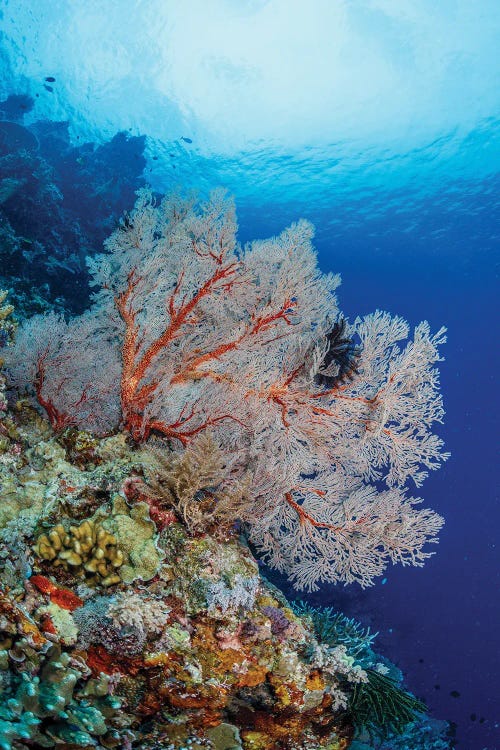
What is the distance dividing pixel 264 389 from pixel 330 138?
79.9ft

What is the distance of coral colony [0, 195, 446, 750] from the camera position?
129 inches

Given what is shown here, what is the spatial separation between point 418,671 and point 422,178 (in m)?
26.9

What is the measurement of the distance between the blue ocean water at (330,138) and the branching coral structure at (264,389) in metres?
8.18

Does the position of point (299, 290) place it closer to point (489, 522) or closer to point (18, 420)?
point (18, 420)

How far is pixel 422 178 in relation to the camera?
80.5ft

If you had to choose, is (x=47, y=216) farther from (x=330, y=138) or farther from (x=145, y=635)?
(x=330, y=138)

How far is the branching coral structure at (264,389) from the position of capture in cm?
486

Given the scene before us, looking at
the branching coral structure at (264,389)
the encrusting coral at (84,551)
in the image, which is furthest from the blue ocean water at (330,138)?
the encrusting coral at (84,551)

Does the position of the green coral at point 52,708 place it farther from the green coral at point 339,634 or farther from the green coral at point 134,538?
the green coral at point 339,634

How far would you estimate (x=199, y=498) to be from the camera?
14.7 feet

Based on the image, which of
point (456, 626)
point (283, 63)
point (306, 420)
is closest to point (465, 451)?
point (456, 626)

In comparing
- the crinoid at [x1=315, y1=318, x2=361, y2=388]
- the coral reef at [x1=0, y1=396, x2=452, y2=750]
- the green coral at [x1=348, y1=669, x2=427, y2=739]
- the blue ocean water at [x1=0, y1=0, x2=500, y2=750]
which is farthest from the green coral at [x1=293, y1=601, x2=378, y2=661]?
the blue ocean water at [x1=0, y1=0, x2=500, y2=750]

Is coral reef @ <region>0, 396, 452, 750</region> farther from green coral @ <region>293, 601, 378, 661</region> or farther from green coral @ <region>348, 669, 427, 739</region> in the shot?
green coral @ <region>293, 601, 378, 661</region>

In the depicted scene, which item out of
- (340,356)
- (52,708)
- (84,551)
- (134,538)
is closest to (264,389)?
(340,356)
